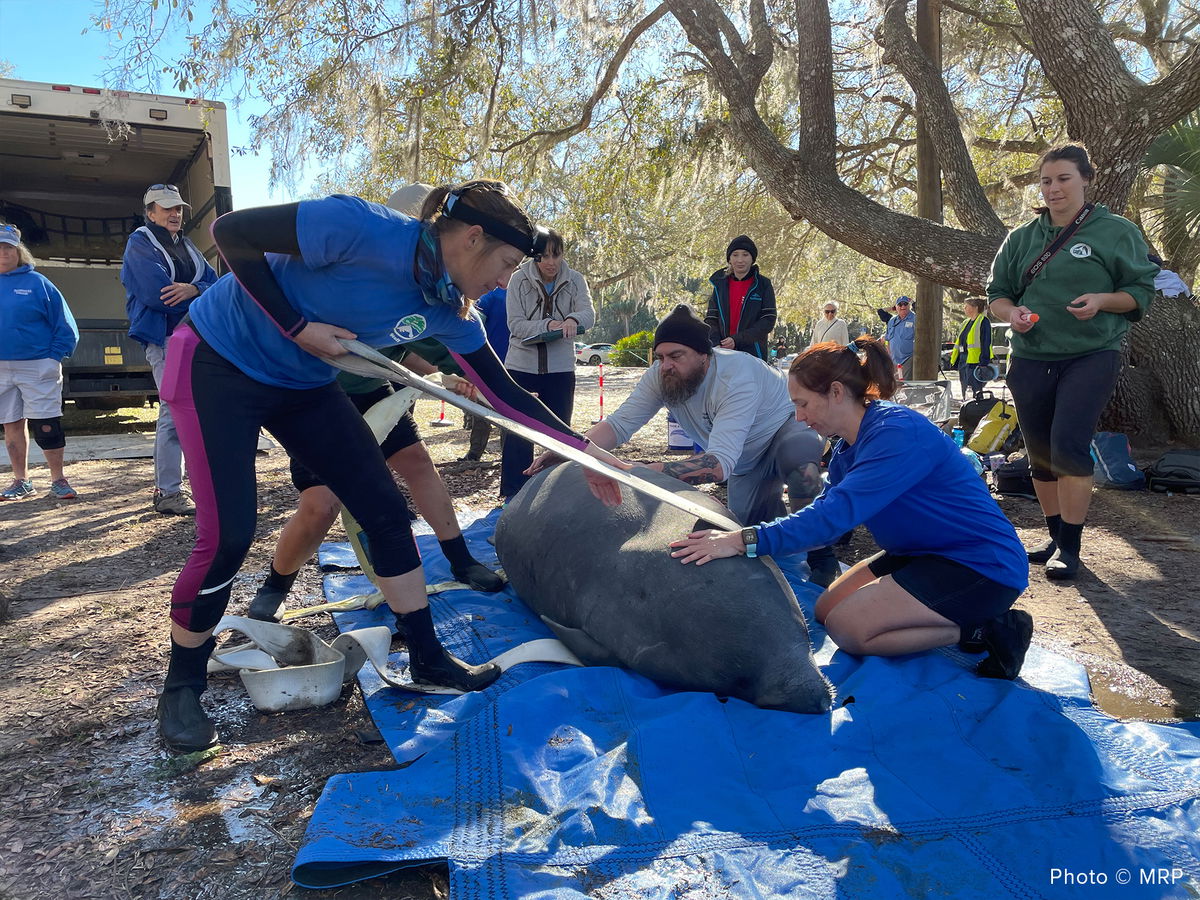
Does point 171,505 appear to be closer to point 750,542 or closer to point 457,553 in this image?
point 457,553

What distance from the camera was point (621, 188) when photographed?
13.1m

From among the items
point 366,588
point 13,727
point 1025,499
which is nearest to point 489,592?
point 366,588

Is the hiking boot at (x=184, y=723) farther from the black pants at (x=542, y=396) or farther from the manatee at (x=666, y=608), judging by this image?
the black pants at (x=542, y=396)

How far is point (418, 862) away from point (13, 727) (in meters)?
1.77

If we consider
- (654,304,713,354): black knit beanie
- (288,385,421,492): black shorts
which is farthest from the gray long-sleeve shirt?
(288,385,421,492): black shorts

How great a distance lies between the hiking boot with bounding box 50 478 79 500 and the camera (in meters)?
6.47

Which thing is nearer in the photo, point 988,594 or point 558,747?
point 558,747

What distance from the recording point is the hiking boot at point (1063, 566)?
447cm

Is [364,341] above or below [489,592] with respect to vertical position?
above

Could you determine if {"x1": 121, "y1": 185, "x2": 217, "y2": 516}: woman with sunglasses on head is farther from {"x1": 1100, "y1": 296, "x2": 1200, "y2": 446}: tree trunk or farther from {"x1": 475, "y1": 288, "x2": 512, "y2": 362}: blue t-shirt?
{"x1": 1100, "y1": 296, "x2": 1200, "y2": 446}: tree trunk

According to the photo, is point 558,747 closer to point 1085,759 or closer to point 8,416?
point 1085,759

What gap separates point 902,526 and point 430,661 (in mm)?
1889

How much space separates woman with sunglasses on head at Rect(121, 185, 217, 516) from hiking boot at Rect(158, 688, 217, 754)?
133 inches

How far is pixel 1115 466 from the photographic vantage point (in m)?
6.63
